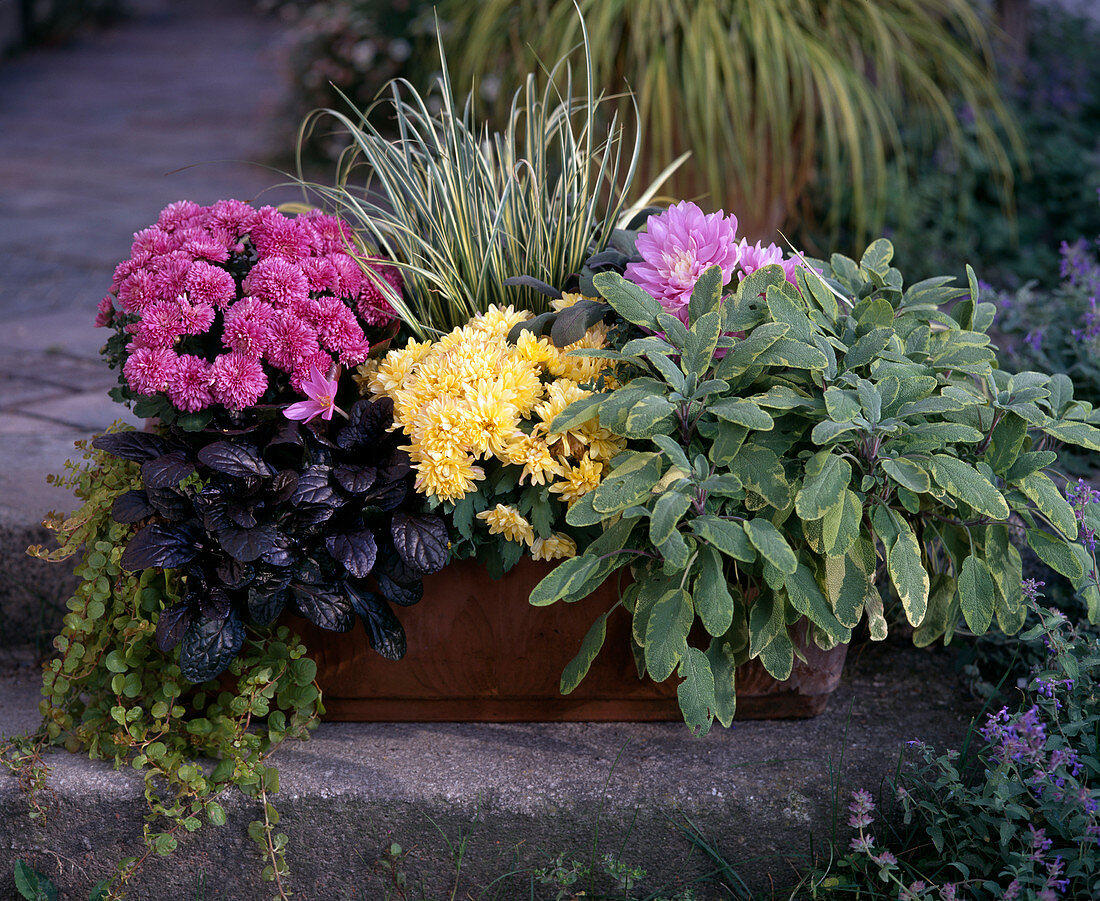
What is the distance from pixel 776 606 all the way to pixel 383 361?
708 millimetres

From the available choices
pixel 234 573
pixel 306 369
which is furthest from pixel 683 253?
pixel 234 573

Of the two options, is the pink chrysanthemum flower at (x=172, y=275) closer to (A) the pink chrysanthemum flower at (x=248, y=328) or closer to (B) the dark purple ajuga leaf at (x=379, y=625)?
(A) the pink chrysanthemum flower at (x=248, y=328)

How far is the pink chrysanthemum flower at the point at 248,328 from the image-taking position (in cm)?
144

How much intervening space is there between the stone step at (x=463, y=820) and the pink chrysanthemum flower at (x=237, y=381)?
1.87 ft

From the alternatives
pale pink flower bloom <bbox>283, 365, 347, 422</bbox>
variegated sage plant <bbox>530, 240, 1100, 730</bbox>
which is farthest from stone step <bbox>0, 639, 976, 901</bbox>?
pale pink flower bloom <bbox>283, 365, 347, 422</bbox>

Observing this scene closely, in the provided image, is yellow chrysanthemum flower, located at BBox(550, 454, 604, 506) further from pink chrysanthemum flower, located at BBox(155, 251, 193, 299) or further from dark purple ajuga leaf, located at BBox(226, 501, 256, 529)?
pink chrysanthemum flower, located at BBox(155, 251, 193, 299)

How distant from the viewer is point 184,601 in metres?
1.41

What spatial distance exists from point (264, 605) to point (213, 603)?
0.24 feet

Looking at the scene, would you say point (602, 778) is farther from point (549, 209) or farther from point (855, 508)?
point (549, 209)

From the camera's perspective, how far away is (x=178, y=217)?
165 centimetres

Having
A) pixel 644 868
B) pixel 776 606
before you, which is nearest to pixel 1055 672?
pixel 776 606

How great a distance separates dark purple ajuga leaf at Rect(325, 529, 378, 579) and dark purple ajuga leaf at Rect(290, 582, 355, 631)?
5cm

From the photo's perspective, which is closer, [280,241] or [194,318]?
[194,318]

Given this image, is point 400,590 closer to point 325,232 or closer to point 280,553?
point 280,553
